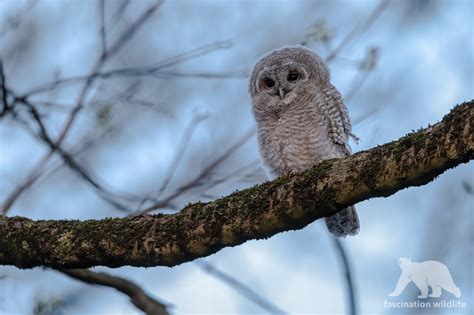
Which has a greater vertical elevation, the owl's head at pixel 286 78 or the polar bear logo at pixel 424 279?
the owl's head at pixel 286 78

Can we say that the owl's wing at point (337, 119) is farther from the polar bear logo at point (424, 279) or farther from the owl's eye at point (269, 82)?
the polar bear logo at point (424, 279)

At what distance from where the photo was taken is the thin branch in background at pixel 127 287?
4.04 meters

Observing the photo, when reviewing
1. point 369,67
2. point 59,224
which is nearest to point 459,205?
point 369,67

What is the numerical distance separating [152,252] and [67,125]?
5.20 feet

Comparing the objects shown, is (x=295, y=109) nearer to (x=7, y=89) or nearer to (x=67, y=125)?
(x=67, y=125)

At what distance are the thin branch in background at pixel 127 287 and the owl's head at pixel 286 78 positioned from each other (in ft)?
6.82

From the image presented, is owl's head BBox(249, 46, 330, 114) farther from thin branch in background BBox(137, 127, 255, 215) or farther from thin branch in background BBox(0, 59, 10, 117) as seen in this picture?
thin branch in background BBox(0, 59, 10, 117)

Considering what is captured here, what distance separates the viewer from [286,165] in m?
5.43

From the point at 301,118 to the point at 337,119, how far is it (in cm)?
27

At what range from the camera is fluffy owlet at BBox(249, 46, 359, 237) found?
17.6 ft

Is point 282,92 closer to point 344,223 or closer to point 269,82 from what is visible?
point 269,82

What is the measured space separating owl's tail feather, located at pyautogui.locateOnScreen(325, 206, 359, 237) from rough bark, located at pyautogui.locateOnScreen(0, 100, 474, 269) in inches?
84.2

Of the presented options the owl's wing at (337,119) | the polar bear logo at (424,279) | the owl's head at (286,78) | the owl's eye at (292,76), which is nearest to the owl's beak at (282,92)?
the owl's head at (286,78)

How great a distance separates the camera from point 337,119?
5.42 metres
